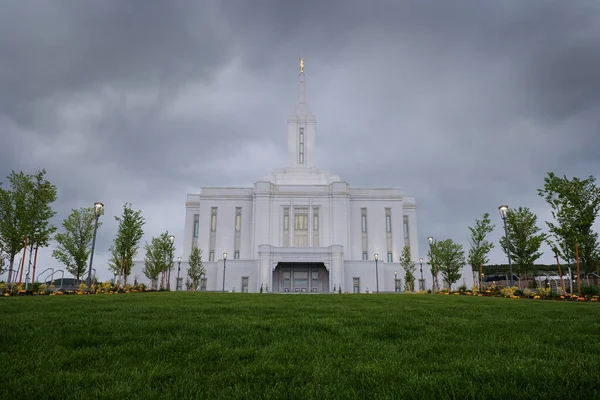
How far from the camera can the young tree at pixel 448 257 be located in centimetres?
3831

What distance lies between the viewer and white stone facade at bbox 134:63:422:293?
2125 inches

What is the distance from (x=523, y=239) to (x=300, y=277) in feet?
102

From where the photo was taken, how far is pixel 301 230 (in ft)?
199

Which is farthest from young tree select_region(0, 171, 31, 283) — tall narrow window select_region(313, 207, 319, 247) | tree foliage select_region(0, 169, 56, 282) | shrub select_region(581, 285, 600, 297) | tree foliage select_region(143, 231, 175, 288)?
tall narrow window select_region(313, 207, 319, 247)

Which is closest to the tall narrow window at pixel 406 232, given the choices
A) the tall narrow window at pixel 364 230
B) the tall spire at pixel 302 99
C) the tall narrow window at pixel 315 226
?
the tall narrow window at pixel 364 230

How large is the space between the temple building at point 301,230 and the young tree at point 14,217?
27461 millimetres

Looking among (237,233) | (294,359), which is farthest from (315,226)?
(294,359)

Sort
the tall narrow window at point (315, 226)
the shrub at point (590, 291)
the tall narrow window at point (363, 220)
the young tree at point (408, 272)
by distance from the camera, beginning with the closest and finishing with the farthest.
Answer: the shrub at point (590, 291) < the young tree at point (408, 272) < the tall narrow window at point (315, 226) < the tall narrow window at point (363, 220)

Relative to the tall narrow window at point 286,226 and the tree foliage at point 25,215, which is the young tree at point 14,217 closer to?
the tree foliage at point 25,215

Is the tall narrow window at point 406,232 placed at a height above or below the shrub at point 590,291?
above

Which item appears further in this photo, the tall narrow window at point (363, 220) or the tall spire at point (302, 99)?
the tall spire at point (302, 99)

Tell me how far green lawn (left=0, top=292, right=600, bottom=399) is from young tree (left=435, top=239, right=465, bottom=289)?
3202 cm

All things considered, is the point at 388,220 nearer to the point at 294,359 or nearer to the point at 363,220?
the point at 363,220

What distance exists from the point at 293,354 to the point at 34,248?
28797 mm
